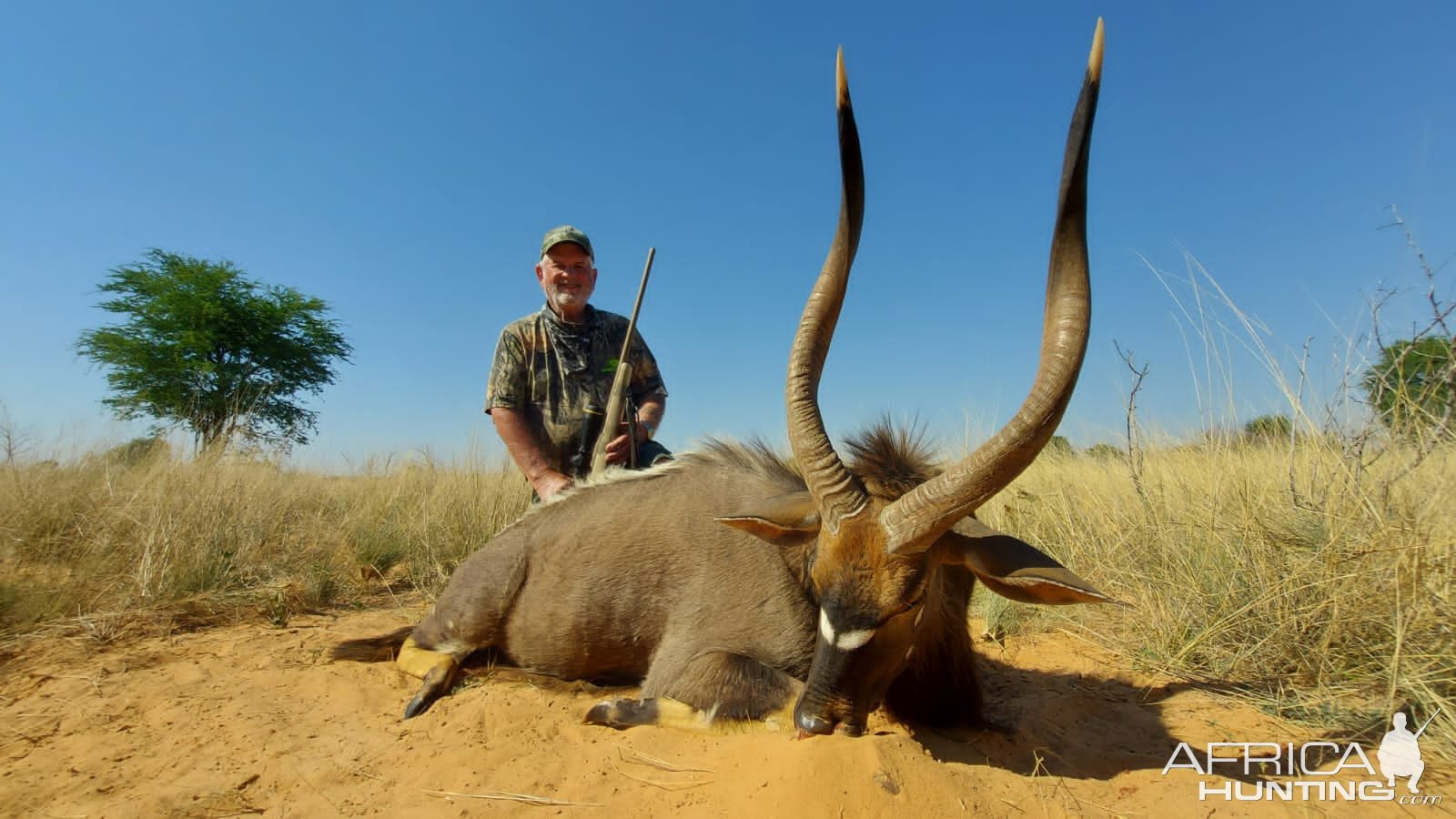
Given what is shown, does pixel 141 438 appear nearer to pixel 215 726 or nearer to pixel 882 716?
Result: pixel 215 726

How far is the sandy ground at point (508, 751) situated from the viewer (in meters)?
2.28

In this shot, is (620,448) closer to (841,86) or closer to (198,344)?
(841,86)

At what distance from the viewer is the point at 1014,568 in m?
2.61

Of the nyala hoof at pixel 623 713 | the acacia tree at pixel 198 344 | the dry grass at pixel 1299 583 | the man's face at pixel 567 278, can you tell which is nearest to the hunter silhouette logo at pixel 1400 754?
the dry grass at pixel 1299 583

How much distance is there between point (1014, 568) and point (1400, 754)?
1.60m

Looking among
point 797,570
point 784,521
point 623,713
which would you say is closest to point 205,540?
point 623,713

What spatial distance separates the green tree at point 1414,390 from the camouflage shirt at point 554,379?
4941mm

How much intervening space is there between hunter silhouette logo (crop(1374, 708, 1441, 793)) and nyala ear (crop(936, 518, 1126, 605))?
1075 millimetres

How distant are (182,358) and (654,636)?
18.8m

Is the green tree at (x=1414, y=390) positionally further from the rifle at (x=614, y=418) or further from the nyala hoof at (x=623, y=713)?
the rifle at (x=614, y=418)

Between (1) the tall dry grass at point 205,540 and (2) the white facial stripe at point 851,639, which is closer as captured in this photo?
(2) the white facial stripe at point 851,639

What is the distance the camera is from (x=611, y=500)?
4.12 meters

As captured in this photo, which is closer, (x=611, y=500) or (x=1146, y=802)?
(x=1146, y=802)

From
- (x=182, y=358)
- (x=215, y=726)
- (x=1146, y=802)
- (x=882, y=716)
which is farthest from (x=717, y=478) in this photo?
(x=182, y=358)
